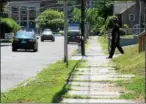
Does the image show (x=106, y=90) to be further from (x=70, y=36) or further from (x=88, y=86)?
(x=70, y=36)

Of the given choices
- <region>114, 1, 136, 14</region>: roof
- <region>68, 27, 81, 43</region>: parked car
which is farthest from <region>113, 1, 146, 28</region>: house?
<region>68, 27, 81, 43</region>: parked car

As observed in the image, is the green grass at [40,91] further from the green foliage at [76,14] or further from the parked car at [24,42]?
the green foliage at [76,14]

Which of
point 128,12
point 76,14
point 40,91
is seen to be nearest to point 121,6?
point 128,12

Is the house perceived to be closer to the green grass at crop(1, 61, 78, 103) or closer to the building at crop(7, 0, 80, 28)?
the building at crop(7, 0, 80, 28)

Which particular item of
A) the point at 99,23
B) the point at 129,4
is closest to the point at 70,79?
the point at 99,23

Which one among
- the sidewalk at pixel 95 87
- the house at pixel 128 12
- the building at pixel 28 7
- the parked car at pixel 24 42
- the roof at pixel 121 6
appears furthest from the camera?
the roof at pixel 121 6

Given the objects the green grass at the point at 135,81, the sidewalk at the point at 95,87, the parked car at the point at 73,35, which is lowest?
the parked car at the point at 73,35

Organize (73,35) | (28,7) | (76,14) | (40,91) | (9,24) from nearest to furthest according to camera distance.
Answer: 1. (40,91)
2. (28,7)
3. (73,35)
4. (9,24)
5. (76,14)

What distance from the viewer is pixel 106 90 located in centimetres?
1217

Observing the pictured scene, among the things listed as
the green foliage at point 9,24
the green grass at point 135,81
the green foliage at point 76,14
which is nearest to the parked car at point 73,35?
the green foliage at point 9,24

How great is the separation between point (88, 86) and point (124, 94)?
1799 millimetres

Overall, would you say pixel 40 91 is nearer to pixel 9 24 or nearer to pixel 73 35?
pixel 73 35

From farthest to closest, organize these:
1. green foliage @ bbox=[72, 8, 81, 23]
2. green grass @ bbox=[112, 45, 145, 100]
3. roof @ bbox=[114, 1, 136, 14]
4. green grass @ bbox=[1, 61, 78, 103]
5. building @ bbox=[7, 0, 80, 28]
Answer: roof @ bbox=[114, 1, 136, 14] → green foliage @ bbox=[72, 8, 81, 23] → building @ bbox=[7, 0, 80, 28] → green grass @ bbox=[112, 45, 145, 100] → green grass @ bbox=[1, 61, 78, 103]

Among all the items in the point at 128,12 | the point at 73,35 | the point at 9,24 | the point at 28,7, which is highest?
the point at 28,7
